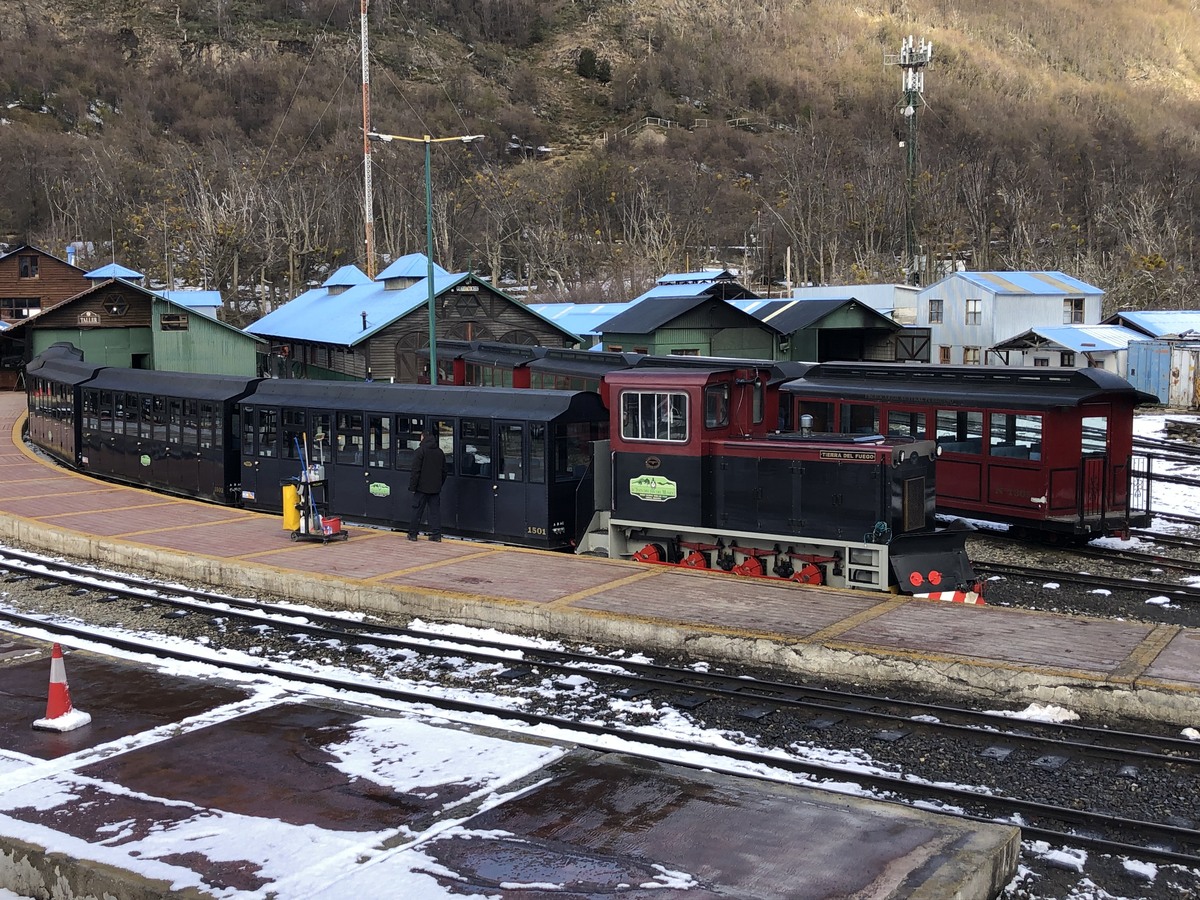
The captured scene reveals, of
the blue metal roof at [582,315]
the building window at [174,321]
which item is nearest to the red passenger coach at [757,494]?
the blue metal roof at [582,315]

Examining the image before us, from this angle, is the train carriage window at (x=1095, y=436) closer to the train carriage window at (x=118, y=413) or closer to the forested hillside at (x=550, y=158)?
the train carriage window at (x=118, y=413)

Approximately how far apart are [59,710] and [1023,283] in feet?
165

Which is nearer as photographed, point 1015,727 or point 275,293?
point 1015,727

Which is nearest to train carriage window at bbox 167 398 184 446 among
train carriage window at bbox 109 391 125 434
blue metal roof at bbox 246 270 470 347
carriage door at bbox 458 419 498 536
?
train carriage window at bbox 109 391 125 434

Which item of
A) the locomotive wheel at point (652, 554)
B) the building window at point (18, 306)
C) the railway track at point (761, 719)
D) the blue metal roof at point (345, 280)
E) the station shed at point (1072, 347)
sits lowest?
the railway track at point (761, 719)

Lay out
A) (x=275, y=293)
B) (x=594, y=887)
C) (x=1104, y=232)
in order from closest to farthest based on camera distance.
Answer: (x=594, y=887), (x=275, y=293), (x=1104, y=232)

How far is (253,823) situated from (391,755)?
1.56 m

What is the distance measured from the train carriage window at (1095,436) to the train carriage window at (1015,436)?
77 centimetres

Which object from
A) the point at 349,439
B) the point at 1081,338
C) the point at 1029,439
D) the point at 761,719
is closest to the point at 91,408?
the point at 349,439

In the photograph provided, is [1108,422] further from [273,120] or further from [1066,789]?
[273,120]

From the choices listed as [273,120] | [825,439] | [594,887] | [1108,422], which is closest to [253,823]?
[594,887]

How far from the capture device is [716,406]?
52.1ft

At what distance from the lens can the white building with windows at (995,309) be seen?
5091 cm

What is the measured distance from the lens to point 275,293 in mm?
85312
